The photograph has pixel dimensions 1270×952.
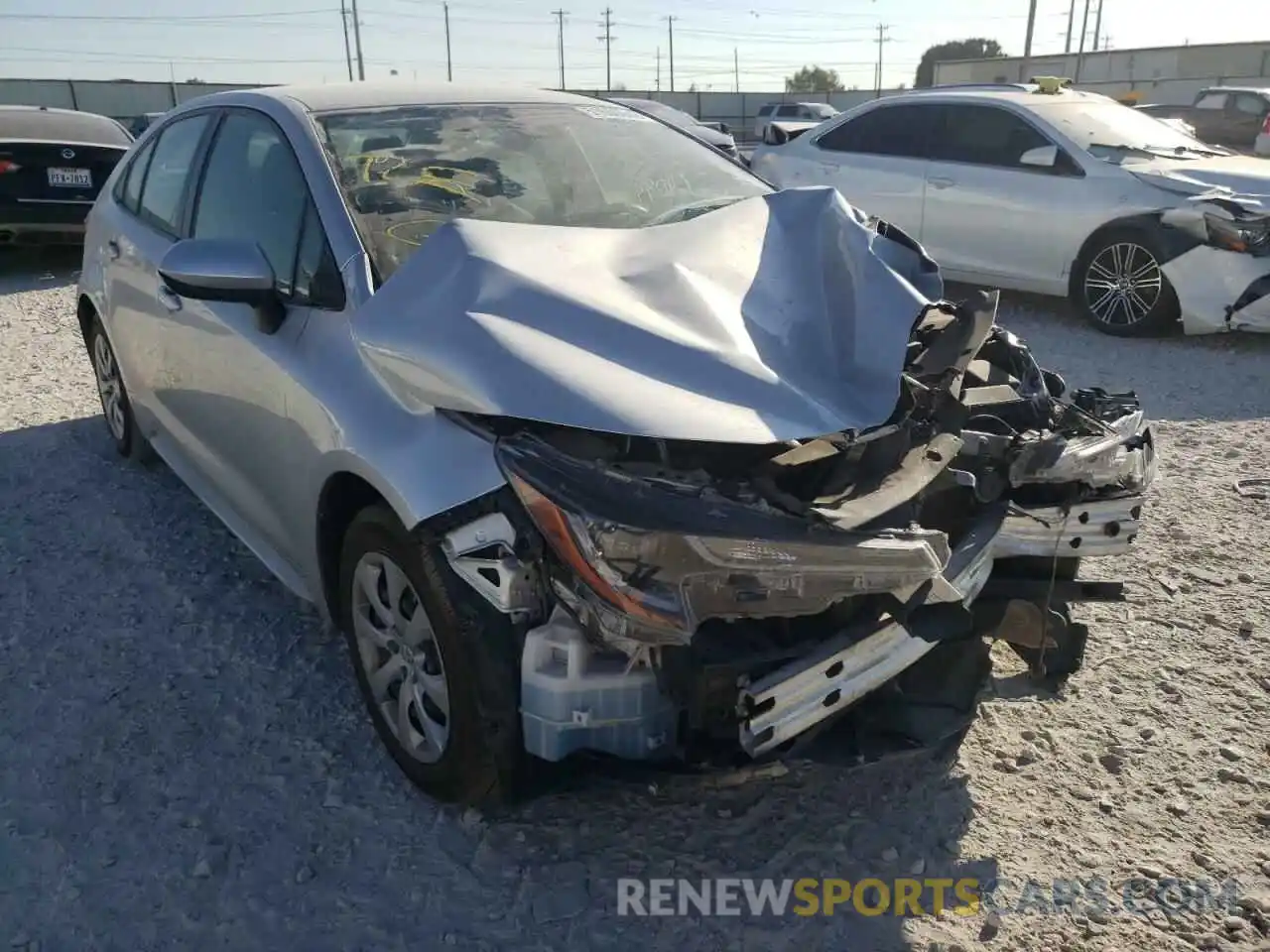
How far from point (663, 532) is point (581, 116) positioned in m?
2.28

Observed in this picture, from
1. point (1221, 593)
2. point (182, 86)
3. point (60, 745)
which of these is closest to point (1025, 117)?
point (1221, 593)

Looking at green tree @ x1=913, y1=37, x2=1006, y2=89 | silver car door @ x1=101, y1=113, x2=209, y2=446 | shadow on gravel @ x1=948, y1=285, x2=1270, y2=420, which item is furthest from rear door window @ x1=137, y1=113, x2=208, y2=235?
green tree @ x1=913, y1=37, x2=1006, y2=89

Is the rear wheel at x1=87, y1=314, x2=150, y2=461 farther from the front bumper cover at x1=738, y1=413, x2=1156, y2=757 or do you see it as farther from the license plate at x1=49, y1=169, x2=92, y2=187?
the license plate at x1=49, y1=169, x2=92, y2=187

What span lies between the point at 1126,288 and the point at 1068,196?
0.81m

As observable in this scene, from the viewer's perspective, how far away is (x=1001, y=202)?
26.2 feet

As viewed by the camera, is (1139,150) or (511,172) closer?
(511,172)

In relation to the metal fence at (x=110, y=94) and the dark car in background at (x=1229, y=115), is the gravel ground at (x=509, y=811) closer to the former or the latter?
the dark car in background at (x=1229, y=115)

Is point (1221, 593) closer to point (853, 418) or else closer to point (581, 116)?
point (853, 418)

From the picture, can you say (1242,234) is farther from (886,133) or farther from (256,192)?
(256,192)

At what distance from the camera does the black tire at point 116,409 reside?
486 centimetres


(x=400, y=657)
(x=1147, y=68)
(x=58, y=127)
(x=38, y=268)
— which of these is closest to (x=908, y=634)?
(x=400, y=657)

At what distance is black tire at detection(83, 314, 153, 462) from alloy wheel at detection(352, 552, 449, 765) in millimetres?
2541

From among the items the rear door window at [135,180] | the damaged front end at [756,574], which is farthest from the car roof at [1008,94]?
the damaged front end at [756,574]

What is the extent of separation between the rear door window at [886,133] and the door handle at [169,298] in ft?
21.3
